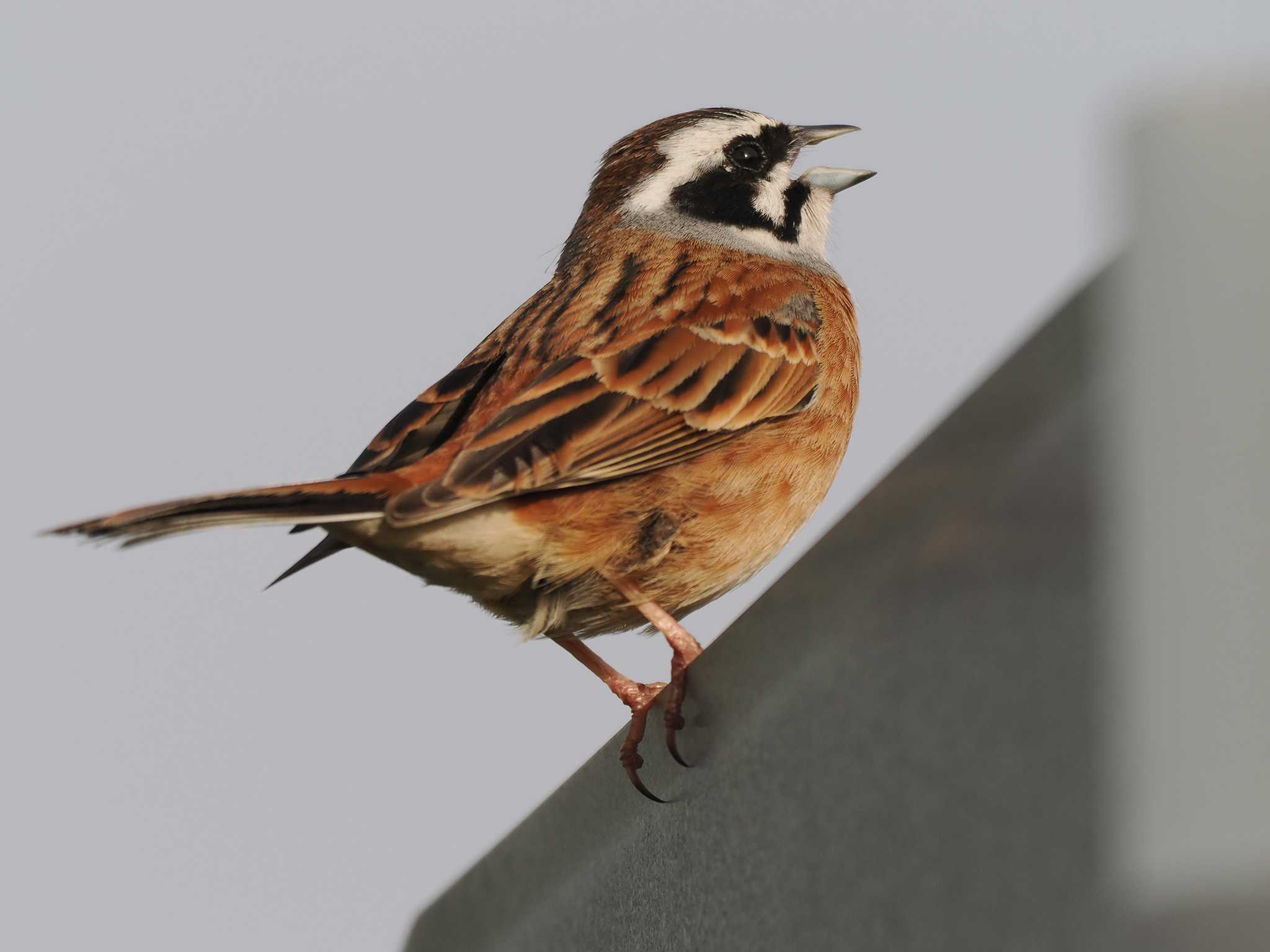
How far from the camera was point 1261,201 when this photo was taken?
4.10 feet

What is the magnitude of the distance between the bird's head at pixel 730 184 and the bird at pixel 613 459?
0.23m

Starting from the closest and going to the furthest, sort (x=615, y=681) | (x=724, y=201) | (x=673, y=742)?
(x=673, y=742) < (x=615, y=681) < (x=724, y=201)

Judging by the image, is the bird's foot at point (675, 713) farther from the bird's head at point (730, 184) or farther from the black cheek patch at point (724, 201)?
the black cheek patch at point (724, 201)

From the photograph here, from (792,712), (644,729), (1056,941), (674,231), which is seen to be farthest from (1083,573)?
(674,231)

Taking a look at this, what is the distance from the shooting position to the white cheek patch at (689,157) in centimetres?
591

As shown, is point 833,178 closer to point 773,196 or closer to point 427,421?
point 773,196

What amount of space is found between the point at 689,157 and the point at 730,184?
0.59ft

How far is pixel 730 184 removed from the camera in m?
5.86

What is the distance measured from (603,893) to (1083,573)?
6.14 ft

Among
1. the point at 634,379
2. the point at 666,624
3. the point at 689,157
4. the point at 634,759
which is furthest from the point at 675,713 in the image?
the point at 689,157

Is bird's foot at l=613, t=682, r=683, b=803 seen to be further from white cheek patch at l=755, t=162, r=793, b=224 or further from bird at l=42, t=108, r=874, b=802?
white cheek patch at l=755, t=162, r=793, b=224

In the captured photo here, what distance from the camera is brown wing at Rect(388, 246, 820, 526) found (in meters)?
4.14

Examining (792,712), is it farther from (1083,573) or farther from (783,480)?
(783,480)

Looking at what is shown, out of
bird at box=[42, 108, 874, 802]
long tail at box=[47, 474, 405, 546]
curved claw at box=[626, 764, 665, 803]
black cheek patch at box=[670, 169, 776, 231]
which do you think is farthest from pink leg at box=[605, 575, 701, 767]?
black cheek patch at box=[670, 169, 776, 231]
